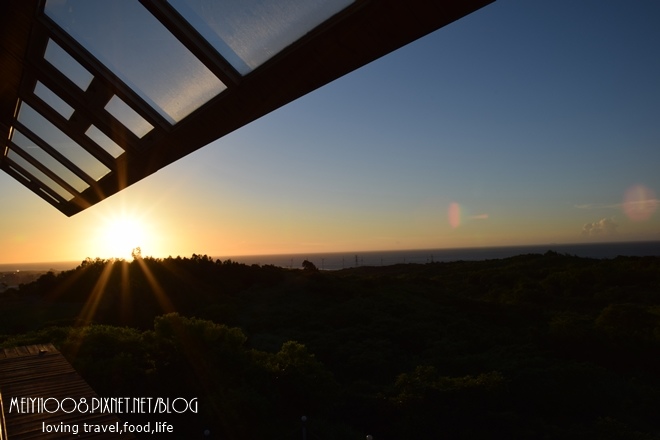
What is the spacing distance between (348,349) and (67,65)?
41.0ft

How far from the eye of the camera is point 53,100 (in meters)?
3.93

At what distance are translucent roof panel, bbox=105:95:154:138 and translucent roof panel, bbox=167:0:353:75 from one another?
1.27 m

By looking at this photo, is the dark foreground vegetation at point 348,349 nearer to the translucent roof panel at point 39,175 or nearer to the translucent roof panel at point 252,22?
the translucent roof panel at point 39,175

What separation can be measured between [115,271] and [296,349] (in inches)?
622

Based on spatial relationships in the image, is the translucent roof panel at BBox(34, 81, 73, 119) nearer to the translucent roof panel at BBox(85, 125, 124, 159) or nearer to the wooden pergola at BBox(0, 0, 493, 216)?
the wooden pergola at BBox(0, 0, 493, 216)

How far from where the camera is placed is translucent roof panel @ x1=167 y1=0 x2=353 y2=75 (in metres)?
2.16

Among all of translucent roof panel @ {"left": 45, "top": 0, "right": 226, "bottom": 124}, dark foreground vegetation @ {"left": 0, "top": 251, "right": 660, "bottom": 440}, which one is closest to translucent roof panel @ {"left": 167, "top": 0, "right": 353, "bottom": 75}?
translucent roof panel @ {"left": 45, "top": 0, "right": 226, "bottom": 124}

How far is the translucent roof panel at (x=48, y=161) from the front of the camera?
17.4 feet

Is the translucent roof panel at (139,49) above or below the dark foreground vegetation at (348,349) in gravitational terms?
above

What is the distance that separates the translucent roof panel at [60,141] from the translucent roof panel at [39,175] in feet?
5.02

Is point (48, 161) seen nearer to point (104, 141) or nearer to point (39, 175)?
point (39, 175)

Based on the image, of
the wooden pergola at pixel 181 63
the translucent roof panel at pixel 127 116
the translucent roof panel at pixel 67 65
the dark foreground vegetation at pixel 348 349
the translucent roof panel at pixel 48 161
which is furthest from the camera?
the dark foreground vegetation at pixel 348 349

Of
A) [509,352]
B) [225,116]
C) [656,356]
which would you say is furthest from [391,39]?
[656,356]

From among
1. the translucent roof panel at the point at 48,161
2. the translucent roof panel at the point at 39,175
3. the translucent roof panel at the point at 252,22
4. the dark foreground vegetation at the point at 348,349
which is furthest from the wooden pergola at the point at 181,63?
the dark foreground vegetation at the point at 348,349
